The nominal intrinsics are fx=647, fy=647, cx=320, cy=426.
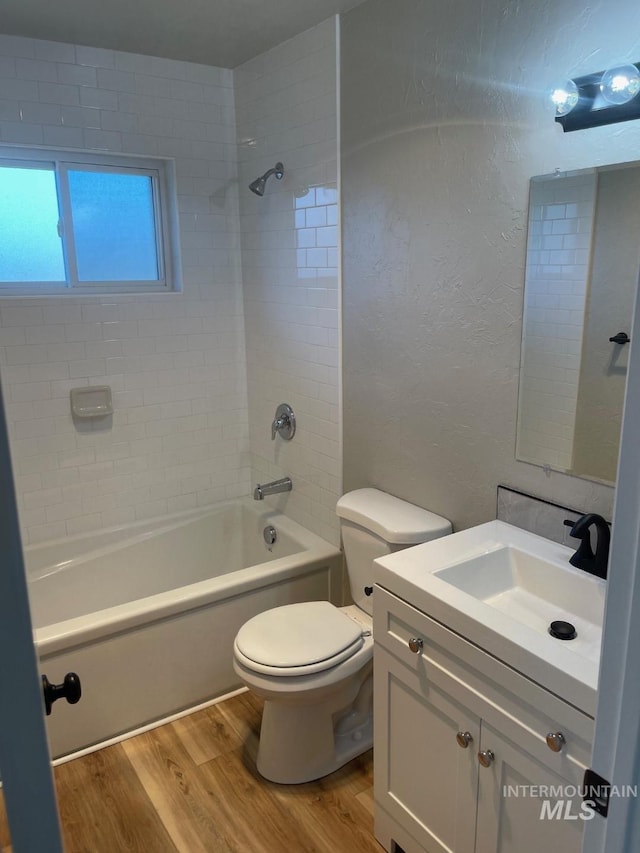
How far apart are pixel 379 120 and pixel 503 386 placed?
108 cm

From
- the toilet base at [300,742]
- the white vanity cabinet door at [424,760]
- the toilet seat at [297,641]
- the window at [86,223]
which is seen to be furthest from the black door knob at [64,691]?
the window at [86,223]

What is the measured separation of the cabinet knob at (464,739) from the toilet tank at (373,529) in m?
0.70

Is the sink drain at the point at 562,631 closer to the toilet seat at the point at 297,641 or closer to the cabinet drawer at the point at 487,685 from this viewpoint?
the cabinet drawer at the point at 487,685

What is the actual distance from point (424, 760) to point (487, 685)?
41 centimetres

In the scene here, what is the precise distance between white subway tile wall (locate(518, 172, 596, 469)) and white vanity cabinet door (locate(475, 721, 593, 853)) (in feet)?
2.57

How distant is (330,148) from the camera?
2551 millimetres

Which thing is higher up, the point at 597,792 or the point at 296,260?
the point at 296,260

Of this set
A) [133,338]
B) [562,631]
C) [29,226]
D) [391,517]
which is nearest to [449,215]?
[391,517]

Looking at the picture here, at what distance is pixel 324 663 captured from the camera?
2.10 m

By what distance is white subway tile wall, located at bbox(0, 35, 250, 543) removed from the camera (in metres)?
2.75

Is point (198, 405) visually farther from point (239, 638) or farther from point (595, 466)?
point (595, 466)

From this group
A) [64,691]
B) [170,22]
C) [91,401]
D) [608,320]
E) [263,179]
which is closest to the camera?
[64,691]

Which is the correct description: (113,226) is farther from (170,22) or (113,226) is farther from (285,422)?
(285,422)

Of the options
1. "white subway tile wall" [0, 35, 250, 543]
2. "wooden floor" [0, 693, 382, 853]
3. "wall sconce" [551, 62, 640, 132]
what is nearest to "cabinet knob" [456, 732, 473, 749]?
"wooden floor" [0, 693, 382, 853]
